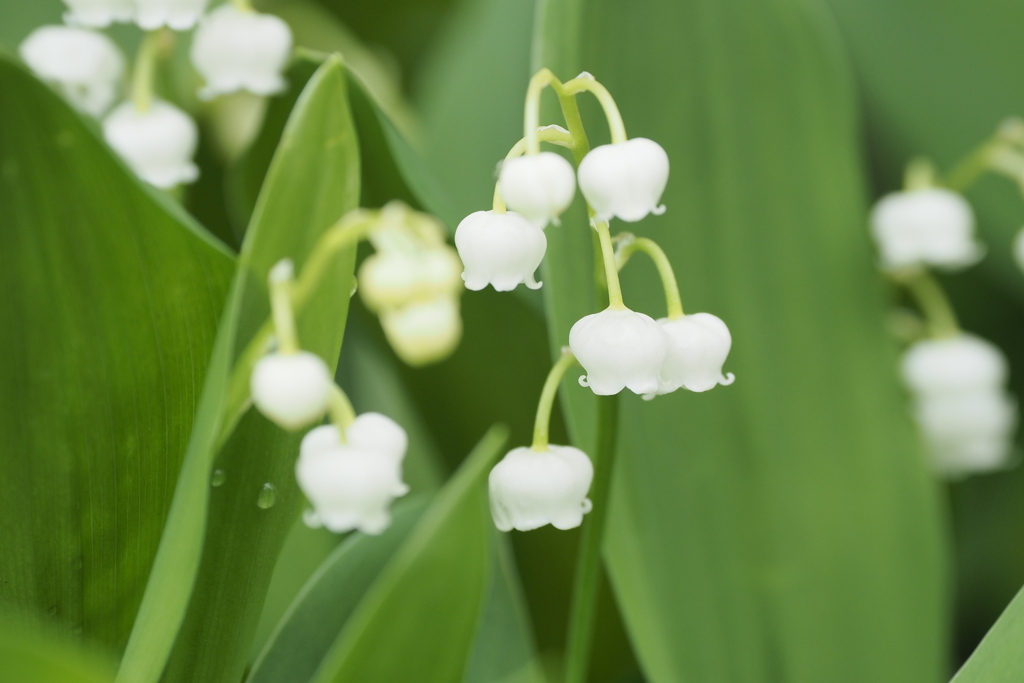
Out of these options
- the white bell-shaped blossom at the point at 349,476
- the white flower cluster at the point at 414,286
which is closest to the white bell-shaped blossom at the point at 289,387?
the white bell-shaped blossom at the point at 349,476

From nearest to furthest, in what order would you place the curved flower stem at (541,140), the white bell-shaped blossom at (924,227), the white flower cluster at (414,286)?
the curved flower stem at (541,140)
the white flower cluster at (414,286)
the white bell-shaped blossom at (924,227)

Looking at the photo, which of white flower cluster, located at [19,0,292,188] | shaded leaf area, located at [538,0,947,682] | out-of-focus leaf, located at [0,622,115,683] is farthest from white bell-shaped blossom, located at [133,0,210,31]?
out-of-focus leaf, located at [0,622,115,683]

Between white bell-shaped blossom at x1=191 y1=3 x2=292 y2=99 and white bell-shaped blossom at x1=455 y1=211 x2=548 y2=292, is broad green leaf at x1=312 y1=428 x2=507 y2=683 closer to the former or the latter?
white bell-shaped blossom at x1=455 y1=211 x2=548 y2=292

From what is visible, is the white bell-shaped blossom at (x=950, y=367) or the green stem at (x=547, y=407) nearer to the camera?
the green stem at (x=547, y=407)

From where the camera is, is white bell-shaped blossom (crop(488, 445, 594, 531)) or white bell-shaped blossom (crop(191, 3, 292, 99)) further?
white bell-shaped blossom (crop(191, 3, 292, 99))

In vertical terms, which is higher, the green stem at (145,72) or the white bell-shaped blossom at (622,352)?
the green stem at (145,72)

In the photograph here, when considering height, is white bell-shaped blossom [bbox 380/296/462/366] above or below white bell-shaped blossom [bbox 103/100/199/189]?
below

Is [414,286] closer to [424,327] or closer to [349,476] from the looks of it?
[424,327]

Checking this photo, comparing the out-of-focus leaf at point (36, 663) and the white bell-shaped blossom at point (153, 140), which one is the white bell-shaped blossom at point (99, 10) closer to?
the white bell-shaped blossom at point (153, 140)

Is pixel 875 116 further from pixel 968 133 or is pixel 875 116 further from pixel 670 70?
pixel 670 70
